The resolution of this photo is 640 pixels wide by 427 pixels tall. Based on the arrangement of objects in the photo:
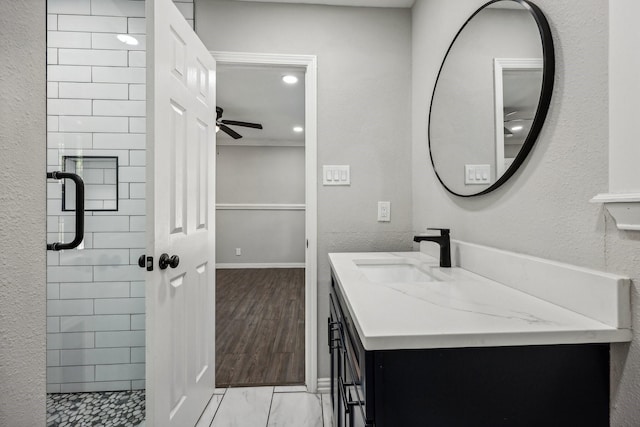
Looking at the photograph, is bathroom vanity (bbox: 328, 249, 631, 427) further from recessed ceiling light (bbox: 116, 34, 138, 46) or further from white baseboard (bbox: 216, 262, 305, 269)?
white baseboard (bbox: 216, 262, 305, 269)

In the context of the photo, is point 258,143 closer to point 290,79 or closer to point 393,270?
point 290,79

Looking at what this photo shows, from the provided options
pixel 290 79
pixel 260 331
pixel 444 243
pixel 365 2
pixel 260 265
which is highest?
pixel 290 79

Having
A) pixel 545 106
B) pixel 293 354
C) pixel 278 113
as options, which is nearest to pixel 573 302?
pixel 545 106

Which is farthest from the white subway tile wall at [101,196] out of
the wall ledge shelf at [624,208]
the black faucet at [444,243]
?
the wall ledge shelf at [624,208]

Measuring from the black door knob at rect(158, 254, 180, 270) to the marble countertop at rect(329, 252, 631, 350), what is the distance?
773mm

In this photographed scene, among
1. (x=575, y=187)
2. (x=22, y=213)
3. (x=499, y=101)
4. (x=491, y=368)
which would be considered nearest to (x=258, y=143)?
(x=499, y=101)

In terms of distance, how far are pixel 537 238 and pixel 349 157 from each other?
3.90ft

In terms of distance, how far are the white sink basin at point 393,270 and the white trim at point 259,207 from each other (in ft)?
14.3

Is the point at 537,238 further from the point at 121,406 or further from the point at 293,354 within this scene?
the point at 121,406

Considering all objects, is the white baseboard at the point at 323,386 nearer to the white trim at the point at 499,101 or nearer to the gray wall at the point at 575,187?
the gray wall at the point at 575,187

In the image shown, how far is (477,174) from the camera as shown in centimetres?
120

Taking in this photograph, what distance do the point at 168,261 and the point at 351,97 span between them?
142 cm

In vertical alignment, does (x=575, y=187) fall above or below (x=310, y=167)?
below

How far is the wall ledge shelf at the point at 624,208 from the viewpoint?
59 centimetres
